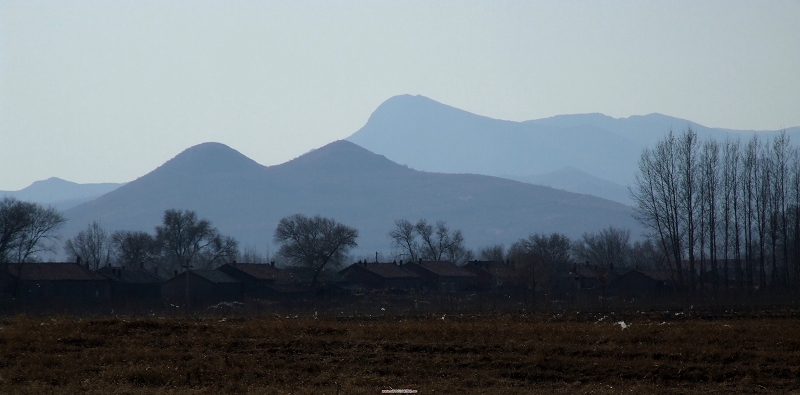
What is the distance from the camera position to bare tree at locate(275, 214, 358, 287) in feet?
339

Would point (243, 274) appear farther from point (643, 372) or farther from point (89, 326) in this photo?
point (643, 372)

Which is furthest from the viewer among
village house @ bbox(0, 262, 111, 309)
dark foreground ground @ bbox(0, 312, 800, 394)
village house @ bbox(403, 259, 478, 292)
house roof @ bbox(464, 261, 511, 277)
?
house roof @ bbox(464, 261, 511, 277)

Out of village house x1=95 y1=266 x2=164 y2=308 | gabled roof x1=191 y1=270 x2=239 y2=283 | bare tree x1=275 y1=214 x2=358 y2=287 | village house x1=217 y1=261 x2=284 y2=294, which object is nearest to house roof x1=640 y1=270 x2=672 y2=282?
bare tree x1=275 y1=214 x2=358 y2=287

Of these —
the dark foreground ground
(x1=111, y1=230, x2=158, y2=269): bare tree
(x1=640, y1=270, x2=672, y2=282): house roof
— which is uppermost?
(x1=111, y1=230, x2=158, y2=269): bare tree

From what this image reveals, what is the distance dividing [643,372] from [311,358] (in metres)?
9.70

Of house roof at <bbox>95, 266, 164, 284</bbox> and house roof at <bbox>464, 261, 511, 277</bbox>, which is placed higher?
house roof at <bbox>464, 261, 511, 277</bbox>

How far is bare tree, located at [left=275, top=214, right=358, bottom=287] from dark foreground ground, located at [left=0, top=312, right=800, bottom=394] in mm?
70137

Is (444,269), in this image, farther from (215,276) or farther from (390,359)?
(390,359)

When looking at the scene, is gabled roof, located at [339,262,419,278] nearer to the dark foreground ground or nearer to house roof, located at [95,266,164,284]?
house roof, located at [95,266,164,284]

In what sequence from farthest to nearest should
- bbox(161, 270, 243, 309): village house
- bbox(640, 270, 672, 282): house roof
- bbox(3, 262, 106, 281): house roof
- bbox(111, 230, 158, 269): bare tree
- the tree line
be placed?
bbox(111, 230, 158, 269): bare tree < bbox(640, 270, 672, 282): house roof < bbox(161, 270, 243, 309): village house < bbox(3, 262, 106, 281): house roof < the tree line

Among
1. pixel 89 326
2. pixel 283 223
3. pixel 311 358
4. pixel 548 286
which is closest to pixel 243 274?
pixel 283 223

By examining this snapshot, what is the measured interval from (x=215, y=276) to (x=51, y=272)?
52.5 feet

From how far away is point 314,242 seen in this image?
105625mm

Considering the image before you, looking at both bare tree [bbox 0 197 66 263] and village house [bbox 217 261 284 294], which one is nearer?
bare tree [bbox 0 197 66 263]
